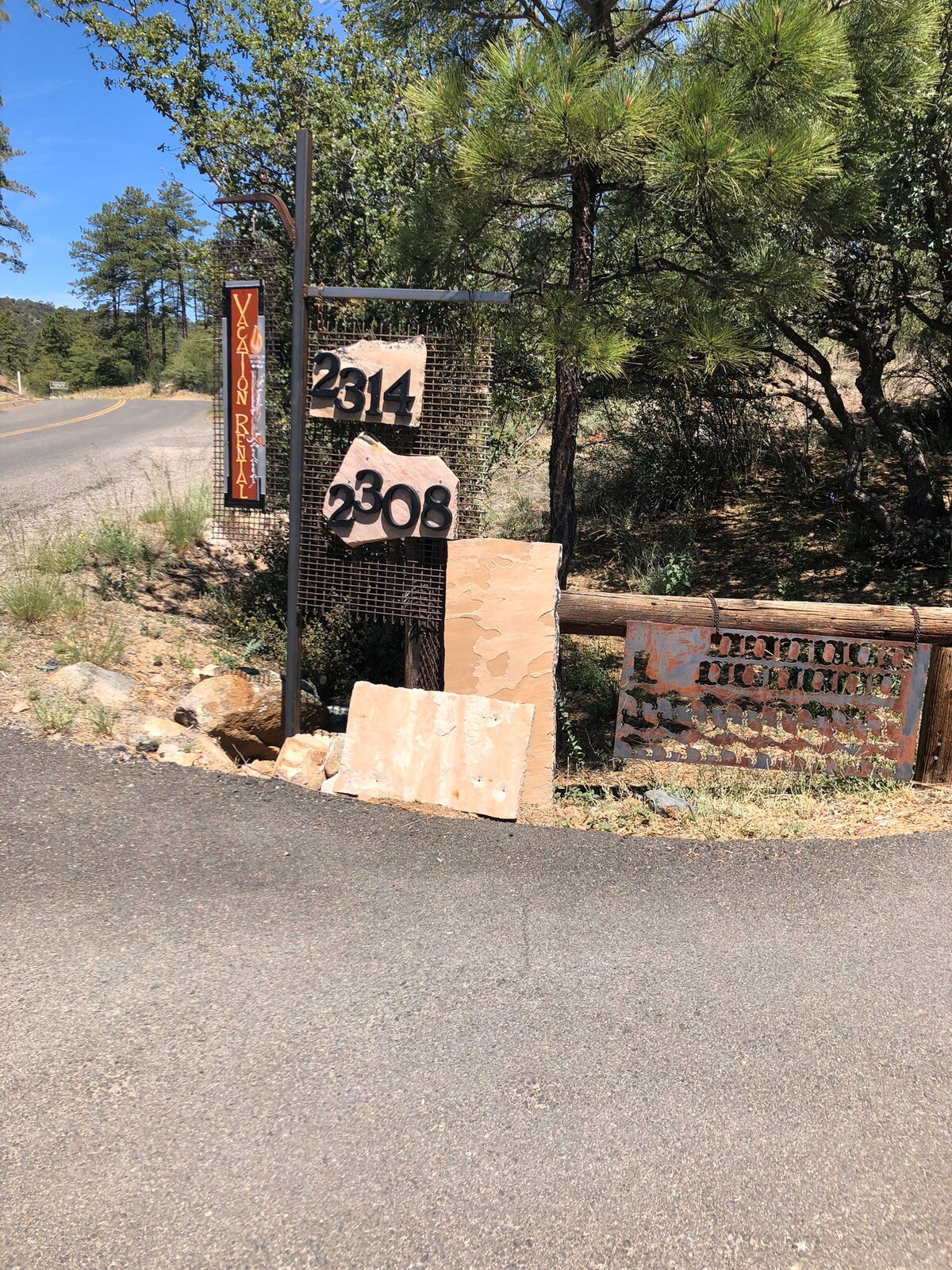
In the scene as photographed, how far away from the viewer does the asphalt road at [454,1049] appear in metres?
2.14

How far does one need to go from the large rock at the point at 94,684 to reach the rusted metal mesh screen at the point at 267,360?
119 centimetres

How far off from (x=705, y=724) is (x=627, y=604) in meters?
0.80

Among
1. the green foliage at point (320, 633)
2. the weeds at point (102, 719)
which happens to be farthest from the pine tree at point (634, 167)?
the weeds at point (102, 719)

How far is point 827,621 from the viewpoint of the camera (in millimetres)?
5035

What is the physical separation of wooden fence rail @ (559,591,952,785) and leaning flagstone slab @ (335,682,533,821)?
0.74 meters

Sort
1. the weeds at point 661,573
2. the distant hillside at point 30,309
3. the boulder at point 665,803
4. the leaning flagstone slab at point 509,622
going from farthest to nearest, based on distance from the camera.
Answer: the distant hillside at point 30,309, the weeds at point 661,573, the leaning flagstone slab at point 509,622, the boulder at point 665,803

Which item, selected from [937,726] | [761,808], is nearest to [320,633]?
[761,808]

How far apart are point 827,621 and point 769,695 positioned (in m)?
0.51

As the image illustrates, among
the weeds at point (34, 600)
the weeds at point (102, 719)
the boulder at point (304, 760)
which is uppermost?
the weeds at point (34, 600)

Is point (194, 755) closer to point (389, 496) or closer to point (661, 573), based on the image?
point (389, 496)

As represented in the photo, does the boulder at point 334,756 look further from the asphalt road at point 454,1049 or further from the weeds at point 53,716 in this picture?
the weeds at point 53,716

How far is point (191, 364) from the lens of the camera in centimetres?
4819

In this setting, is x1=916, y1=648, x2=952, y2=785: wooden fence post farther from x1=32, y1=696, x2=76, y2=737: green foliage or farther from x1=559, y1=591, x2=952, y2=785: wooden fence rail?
x1=32, y1=696, x2=76, y2=737: green foliage

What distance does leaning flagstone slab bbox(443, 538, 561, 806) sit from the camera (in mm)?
5066
